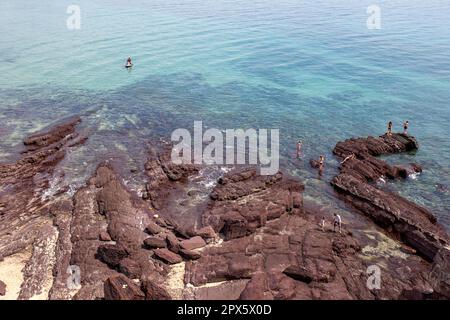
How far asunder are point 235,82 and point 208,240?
4598cm

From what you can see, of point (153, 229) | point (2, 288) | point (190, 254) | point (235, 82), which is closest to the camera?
point (2, 288)

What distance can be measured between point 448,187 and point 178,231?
2873cm

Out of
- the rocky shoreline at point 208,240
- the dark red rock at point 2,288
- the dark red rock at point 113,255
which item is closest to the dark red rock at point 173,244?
the rocky shoreline at point 208,240

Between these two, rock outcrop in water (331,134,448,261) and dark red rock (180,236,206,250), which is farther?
rock outcrop in water (331,134,448,261)

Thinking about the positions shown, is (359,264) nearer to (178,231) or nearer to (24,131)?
(178,231)

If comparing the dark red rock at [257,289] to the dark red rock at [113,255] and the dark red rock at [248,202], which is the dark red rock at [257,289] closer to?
the dark red rock at [248,202]

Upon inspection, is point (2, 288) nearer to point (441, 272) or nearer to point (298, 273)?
point (298, 273)

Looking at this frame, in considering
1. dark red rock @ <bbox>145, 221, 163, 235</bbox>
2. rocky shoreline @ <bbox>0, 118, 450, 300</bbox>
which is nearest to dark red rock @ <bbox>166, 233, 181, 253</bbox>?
rocky shoreline @ <bbox>0, 118, 450, 300</bbox>

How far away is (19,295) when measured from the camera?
77.4 ft

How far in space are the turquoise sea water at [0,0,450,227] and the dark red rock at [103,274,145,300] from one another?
1776 centimetres

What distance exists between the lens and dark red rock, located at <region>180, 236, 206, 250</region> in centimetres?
2739

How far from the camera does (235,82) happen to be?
69125mm

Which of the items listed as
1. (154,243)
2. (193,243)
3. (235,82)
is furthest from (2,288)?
(235,82)

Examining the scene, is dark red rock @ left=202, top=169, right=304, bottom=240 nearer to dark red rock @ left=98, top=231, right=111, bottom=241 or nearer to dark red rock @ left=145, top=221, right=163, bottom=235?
dark red rock @ left=145, top=221, right=163, bottom=235
